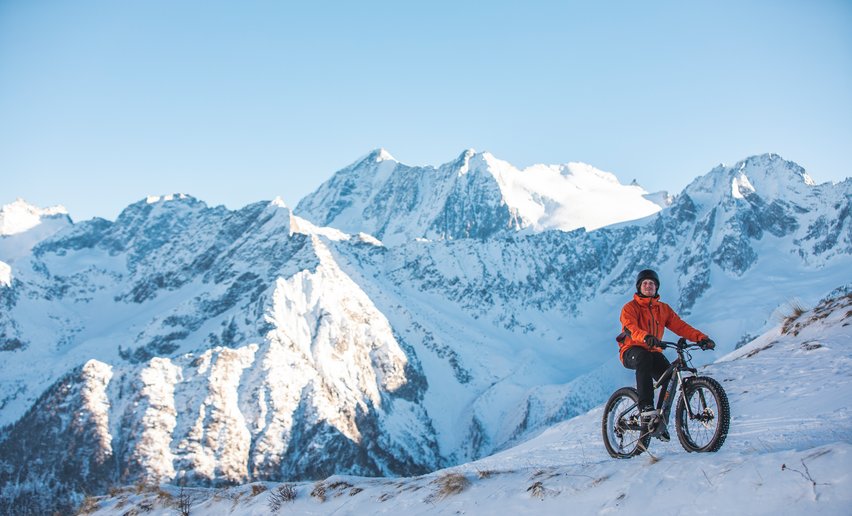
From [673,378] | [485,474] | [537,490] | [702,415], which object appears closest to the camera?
[537,490]

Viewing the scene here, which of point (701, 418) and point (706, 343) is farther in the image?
point (706, 343)

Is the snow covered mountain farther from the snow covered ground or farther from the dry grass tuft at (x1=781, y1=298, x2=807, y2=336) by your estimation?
the snow covered ground

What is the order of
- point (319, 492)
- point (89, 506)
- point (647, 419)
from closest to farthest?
point (647, 419)
point (319, 492)
point (89, 506)

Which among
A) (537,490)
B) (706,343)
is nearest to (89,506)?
(537,490)

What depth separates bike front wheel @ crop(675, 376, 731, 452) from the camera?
26.2ft

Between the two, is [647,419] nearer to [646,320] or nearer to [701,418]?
[701,418]

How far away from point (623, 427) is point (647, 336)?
5.94 feet

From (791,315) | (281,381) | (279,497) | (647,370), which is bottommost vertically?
(791,315)

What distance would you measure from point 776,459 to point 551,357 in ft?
642

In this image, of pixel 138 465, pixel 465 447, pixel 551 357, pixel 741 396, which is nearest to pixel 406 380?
pixel 465 447

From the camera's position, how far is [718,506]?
614cm

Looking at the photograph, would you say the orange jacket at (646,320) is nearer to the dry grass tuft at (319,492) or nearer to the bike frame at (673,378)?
the bike frame at (673,378)

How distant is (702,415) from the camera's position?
8.52 meters

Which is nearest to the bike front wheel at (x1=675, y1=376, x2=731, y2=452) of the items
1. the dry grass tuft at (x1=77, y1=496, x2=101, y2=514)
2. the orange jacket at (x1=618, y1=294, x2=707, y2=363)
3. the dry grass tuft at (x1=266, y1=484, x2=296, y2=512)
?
the orange jacket at (x1=618, y1=294, x2=707, y2=363)
